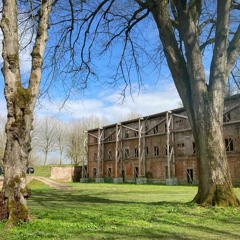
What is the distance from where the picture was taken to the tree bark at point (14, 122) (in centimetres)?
631

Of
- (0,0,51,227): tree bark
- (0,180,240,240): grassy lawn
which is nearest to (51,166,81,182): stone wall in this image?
(0,180,240,240): grassy lawn

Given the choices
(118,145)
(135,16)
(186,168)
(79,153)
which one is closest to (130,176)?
(118,145)

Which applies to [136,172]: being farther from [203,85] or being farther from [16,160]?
[16,160]

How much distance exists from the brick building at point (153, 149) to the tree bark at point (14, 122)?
2177 cm

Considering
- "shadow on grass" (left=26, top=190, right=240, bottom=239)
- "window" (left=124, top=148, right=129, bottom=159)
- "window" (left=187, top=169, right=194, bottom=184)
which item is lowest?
"shadow on grass" (left=26, top=190, right=240, bottom=239)

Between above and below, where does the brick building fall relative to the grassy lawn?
above

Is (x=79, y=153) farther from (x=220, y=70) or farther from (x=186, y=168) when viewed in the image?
(x=220, y=70)

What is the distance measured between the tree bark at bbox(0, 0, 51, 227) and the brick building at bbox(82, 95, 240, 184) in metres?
21.8

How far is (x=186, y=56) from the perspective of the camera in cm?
957

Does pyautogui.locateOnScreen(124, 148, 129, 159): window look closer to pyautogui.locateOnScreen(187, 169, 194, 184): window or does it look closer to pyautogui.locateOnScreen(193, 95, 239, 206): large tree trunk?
pyautogui.locateOnScreen(187, 169, 194, 184): window

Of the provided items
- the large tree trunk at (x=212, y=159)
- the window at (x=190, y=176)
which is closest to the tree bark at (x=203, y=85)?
the large tree trunk at (x=212, y=159)

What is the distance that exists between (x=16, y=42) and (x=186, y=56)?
17.0 feet

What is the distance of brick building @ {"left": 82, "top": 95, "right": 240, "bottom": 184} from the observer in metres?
28.5

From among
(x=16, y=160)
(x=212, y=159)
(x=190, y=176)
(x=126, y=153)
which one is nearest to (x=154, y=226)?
(x=16, y=160)
